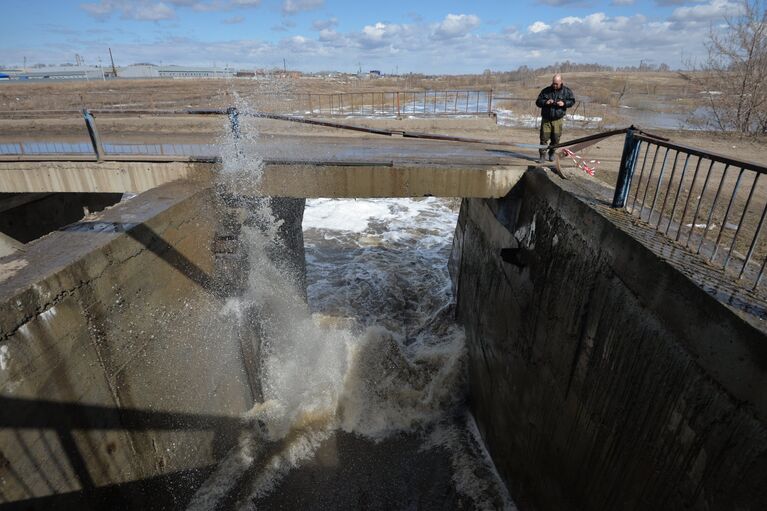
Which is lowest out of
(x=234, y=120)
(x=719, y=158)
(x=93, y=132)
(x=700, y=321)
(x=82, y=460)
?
(x=82, y=460)

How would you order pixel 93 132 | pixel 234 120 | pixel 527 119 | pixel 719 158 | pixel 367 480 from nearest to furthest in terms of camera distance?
pixel 719 158 < pixel 367 480 < pixel 93 132 < pixel 234 120 < pixel 527 119

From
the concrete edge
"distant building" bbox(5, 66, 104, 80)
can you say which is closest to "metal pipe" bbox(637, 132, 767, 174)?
the concrete edge

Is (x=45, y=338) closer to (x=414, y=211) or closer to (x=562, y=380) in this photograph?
(x=562, y=380)

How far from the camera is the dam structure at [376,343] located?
11.2ft

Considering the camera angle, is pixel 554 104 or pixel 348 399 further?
pixel 348 399

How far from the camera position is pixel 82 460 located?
4438mm

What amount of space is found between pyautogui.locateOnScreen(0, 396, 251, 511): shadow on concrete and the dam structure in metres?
0.03

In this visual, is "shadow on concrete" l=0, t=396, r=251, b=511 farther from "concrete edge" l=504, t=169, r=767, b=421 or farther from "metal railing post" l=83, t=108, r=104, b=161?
"concrete edge" l=504, t=169, r=767, b=421

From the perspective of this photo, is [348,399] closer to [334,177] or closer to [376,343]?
[376,343]

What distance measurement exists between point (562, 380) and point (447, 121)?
1379 centimetres

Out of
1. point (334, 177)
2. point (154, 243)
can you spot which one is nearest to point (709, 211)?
point (334, 177)

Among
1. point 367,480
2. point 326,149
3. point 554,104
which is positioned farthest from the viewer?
point 326,149

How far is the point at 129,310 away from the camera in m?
5.21

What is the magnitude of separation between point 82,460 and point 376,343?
6.62 meters
